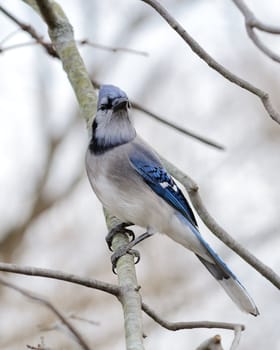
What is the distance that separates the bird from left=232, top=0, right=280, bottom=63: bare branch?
0.46 metres

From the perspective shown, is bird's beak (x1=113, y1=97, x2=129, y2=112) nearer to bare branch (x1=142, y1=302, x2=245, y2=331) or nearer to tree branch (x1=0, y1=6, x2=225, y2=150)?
tree branch (x1=0, y1=6, x2=225, y2=150)

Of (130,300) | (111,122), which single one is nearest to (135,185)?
(111,122)

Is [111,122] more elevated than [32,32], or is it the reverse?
[32,32]

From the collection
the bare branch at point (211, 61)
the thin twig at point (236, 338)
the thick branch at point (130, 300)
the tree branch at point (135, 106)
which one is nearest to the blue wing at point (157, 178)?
the tree branch at point (135, 106)

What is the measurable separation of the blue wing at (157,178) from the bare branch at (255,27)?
56 cm

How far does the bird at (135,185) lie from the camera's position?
2.59m

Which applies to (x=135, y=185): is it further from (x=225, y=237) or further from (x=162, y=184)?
(x=225, y=237)

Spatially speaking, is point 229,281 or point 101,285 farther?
point 229,281

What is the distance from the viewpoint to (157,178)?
2.74m

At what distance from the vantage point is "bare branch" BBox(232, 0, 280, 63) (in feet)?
7.27

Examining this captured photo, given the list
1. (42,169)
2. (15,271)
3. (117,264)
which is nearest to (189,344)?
(42,169)

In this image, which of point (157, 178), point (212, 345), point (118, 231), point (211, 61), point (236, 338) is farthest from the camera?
point (157, 178)

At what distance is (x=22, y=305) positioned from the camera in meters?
5.20

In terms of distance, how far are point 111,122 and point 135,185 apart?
0.72 ft
